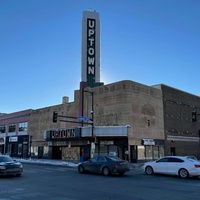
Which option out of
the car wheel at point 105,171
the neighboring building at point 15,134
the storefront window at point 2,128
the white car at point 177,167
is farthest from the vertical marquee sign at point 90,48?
the white car at point 177,167

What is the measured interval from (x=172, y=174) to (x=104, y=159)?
5.21 m

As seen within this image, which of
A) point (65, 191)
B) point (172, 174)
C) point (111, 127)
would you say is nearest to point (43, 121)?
point (111, 127)

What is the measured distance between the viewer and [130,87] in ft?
135

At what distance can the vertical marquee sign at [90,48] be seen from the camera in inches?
1997

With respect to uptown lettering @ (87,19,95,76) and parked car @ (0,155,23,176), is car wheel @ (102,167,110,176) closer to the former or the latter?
parked car @ (0,155,23,176)

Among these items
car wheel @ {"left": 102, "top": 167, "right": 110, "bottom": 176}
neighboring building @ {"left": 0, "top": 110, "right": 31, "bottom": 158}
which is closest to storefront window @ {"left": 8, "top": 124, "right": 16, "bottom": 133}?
neighboring building @ {"left": 0, "top": 110, "right": 31, "bottom": 158}

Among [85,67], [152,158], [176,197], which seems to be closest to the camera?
[176,197]

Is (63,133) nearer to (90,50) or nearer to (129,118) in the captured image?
(129,118)

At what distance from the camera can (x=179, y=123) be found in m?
49.2

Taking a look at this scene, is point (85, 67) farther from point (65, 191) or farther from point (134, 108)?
point (65, 191)

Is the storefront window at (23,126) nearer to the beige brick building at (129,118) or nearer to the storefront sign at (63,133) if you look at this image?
the storefront sign at (63,133)

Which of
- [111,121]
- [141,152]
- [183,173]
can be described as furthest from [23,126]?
[183,173]

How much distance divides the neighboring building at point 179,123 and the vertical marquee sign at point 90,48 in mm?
12152

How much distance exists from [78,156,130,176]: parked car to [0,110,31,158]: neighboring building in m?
39.8
